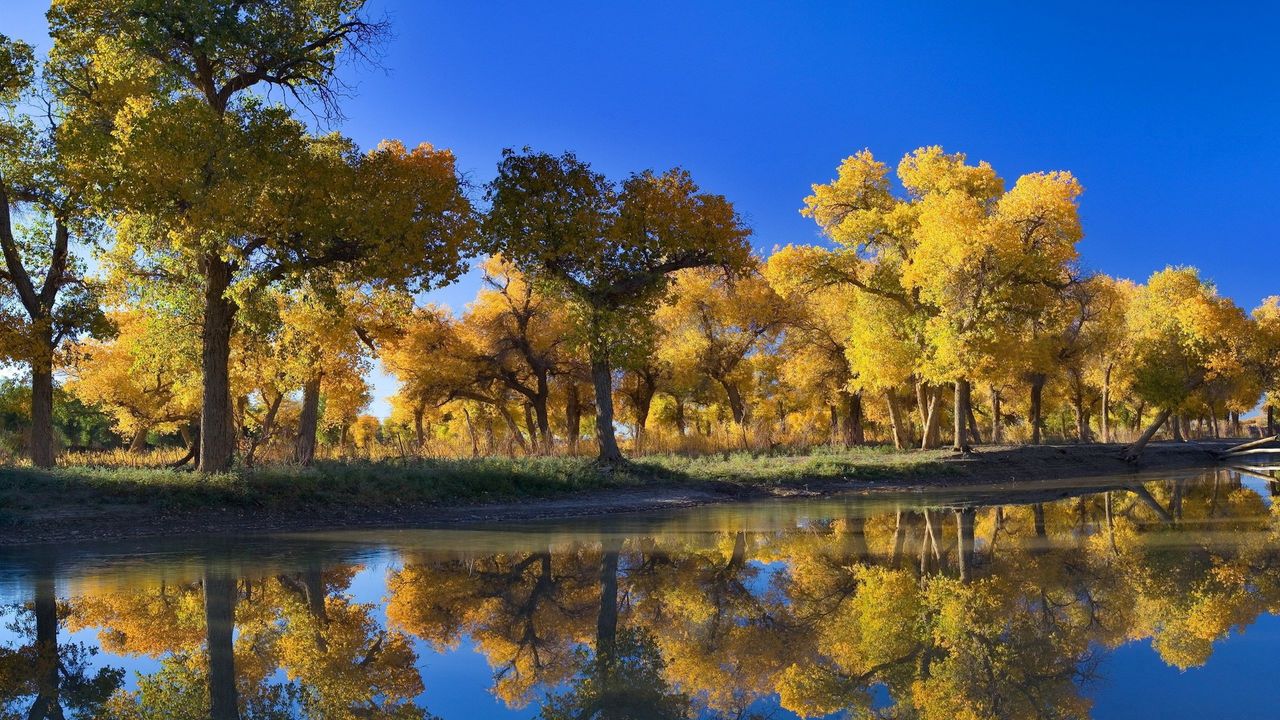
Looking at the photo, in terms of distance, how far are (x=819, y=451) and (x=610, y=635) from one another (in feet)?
98.7

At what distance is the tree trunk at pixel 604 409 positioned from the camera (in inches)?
984

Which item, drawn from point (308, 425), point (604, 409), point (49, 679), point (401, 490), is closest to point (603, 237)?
point (604, 409)

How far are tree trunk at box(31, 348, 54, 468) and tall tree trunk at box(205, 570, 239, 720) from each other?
17010mm

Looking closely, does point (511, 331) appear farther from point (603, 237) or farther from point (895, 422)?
point (895, 422)

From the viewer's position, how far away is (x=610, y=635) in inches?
245

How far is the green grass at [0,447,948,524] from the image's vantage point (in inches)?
595

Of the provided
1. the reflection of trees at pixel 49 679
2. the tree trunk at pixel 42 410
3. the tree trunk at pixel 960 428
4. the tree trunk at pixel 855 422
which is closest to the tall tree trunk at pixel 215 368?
the tree trunk at pixel 42 410

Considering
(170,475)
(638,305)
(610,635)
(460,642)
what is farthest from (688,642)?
(638,305)

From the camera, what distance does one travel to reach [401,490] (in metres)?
18.4

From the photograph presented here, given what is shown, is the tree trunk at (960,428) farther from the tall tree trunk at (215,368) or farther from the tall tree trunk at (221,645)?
the tall tree trunk at (221,645)

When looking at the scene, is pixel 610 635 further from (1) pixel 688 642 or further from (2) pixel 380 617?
(2) pixel 380 617

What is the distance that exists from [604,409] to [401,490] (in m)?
8.52

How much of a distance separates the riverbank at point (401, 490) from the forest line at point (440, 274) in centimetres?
208

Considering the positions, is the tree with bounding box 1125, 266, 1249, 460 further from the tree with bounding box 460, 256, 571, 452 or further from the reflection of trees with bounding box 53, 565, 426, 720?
the reflection of trees with bounding box 53, 565, 426, 720
